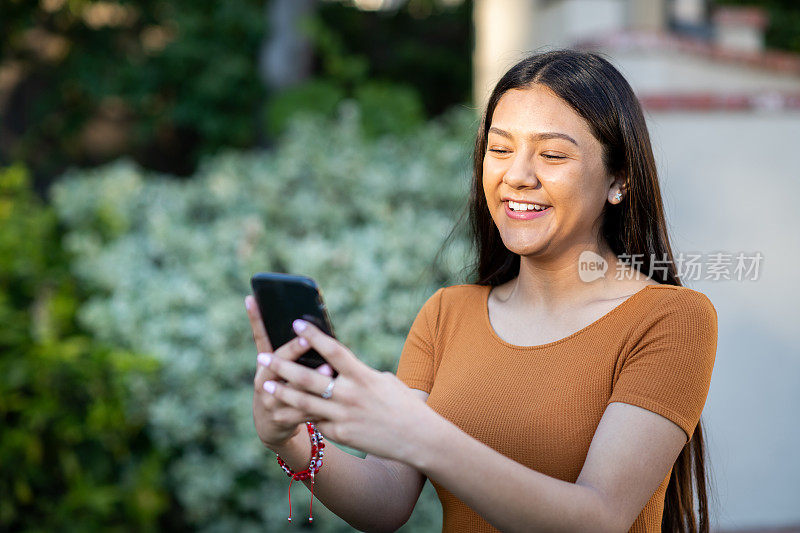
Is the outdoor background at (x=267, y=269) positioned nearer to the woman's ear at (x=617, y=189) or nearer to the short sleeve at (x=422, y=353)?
the short sleeve at (x=422, y=353)

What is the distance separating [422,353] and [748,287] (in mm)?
2395

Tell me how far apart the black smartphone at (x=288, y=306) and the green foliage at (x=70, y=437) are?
2.40 metres

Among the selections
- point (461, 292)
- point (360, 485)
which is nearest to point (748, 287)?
point (461, 292)

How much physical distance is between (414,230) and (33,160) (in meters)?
7.50

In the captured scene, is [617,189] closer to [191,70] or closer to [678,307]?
[678,307]

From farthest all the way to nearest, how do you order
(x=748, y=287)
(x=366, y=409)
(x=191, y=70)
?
(x=191, y=70) → (x=748, y=287) → (x=366, y=409)

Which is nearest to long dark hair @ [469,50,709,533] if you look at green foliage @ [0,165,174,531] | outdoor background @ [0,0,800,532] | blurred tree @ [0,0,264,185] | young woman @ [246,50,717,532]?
young woman @ [246,50,717,532]

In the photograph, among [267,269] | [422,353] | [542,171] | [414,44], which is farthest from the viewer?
[414,44]

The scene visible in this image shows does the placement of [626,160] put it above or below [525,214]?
above

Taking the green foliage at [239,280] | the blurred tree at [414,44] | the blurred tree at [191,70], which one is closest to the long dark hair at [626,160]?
the green foliage at [239,280]

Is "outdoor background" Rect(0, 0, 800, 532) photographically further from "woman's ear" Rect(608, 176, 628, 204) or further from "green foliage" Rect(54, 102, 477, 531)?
"woman's ear" Rect(608, 176, 628, 204)

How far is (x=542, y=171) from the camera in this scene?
1614 millimetres

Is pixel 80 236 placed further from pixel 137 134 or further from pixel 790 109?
pixel 137 134

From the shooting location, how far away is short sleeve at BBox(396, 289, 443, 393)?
1.87 m
